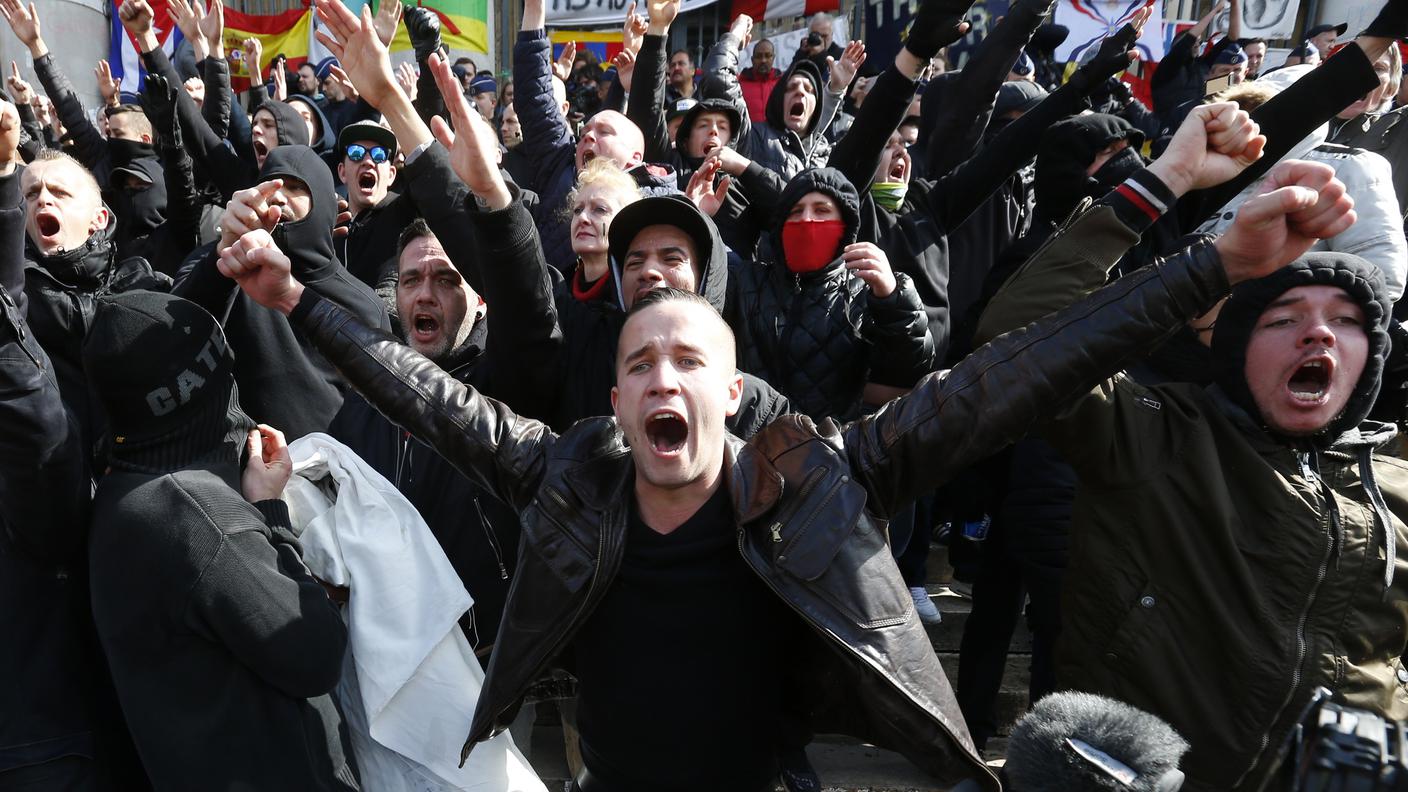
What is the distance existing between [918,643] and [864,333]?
158 centimetres

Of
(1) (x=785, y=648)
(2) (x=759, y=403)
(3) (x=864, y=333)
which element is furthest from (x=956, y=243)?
(1) (x=785, y=648)

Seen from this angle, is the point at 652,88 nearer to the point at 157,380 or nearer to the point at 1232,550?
the point at 157,380

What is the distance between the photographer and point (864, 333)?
3285 mm

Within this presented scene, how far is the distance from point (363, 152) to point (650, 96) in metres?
1.45

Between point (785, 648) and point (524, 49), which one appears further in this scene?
point (524, 49)

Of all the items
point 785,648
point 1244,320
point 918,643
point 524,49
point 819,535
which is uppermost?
point 524,49

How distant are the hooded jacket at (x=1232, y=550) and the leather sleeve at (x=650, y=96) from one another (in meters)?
3.07

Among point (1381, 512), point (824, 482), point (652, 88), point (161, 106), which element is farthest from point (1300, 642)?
point (161, 106)

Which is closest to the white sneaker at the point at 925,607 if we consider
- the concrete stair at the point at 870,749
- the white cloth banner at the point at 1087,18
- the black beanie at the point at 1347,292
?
the concrete stair at the point at 870,749

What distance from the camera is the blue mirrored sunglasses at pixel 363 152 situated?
4844 millimetres

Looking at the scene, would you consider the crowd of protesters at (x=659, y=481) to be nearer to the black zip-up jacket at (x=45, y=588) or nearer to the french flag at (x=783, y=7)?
the black zip-up jacket at (x=45, y=588)

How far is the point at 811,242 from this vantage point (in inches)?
133

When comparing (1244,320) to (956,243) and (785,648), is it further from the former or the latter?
(956,243)

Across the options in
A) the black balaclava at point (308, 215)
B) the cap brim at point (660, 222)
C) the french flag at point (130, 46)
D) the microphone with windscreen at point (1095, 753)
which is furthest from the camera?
the french flag at point (130, 46)
